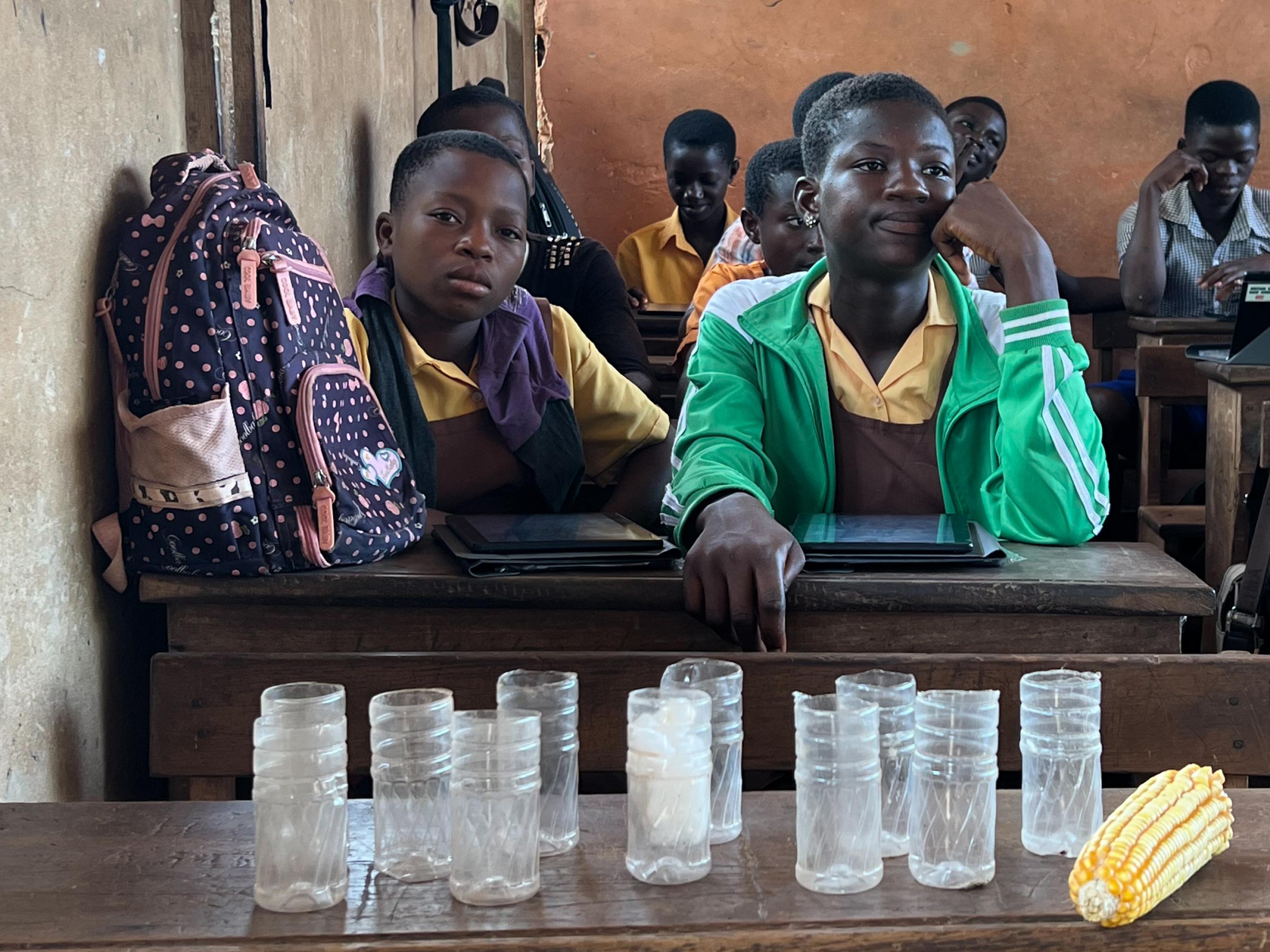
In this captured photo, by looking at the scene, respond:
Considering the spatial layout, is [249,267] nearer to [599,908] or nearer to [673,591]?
[673,591]

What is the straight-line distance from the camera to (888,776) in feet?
3.83

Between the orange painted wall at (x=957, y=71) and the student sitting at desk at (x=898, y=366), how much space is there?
520 cm

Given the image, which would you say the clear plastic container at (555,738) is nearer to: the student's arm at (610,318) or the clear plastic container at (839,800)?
the clear plastic container at (839,800)

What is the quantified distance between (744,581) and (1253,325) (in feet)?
7.09

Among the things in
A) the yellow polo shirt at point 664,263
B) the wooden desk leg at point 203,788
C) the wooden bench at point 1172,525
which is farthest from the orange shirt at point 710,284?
the wooden desk leg at point 203,788

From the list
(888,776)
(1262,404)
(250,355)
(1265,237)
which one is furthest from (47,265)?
(1265,237)

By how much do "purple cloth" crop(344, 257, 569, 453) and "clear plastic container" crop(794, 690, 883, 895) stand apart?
4.26ft

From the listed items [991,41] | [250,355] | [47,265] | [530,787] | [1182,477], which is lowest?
[1182,477]

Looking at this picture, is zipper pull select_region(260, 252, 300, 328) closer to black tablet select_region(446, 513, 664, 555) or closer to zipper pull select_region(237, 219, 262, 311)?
zipper pull select_region(237, 219, 262, 311)

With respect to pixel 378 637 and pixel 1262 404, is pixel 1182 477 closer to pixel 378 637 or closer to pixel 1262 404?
pixel 1262 404

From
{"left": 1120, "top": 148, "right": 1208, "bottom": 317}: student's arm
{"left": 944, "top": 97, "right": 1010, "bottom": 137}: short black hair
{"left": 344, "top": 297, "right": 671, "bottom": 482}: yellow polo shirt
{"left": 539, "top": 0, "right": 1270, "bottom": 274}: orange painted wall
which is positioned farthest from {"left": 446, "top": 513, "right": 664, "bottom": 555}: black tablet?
{"left": 539, "top": 0, "right": 1270, "bottom": 274}: orange painted wall

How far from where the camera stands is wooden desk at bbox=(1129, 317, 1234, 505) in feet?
13.0

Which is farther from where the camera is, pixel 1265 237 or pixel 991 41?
pixel 991 41

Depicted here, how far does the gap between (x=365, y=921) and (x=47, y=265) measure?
1.00 m
